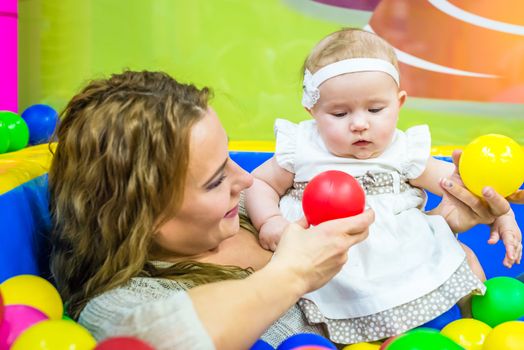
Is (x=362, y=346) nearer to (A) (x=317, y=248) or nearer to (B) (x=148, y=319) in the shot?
(A) (x=317, y=248)

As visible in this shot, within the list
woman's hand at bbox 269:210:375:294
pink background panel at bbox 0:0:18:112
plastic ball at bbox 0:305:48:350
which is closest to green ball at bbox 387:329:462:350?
woman's hand at bbox 269:210:375:294

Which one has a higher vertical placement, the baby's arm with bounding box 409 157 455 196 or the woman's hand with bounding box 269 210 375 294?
the woman's hand with bounding box 269 210 375 294

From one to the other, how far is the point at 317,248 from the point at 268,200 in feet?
1.43

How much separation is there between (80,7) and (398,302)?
196 centimetres

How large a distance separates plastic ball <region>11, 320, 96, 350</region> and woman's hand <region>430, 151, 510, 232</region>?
62 cm

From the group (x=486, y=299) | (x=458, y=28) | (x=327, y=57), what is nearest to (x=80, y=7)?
(x=458, y=28)

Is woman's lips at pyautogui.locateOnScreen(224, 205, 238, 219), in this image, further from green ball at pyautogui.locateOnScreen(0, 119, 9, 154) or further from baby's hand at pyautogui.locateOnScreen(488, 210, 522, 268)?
green ball at pyautogui.locateOnScreen(0, 119, 9, 154)

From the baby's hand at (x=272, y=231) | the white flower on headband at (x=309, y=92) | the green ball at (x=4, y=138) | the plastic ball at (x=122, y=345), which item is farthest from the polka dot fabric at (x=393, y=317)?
the green ball at (x=4, y=138)

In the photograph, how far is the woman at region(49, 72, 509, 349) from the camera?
0.74m

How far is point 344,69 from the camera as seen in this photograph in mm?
1142

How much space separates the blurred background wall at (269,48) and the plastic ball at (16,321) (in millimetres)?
1787

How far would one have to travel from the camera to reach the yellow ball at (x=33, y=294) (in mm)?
872

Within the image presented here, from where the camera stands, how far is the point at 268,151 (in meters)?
1.69

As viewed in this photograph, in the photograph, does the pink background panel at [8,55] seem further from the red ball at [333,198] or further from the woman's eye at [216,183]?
the red ball at [333,198]
